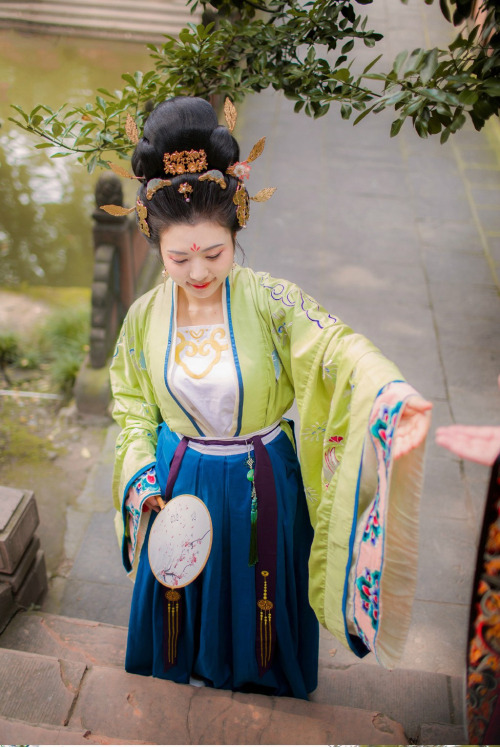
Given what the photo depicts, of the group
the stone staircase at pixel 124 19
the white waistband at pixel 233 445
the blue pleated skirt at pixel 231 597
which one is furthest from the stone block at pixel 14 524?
the stone staircase at pixel 124 19

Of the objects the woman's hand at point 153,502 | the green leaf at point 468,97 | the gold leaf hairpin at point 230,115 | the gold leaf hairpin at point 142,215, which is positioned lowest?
the woman's hand at point 153,502

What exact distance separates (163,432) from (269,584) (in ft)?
1.77

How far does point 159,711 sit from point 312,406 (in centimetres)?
95

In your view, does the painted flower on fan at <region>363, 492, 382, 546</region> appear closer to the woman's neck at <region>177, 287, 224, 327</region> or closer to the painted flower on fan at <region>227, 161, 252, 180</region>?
the woman's neck at <region>177, 287, 224, 327</region>

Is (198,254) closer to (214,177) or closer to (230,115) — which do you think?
(214,177)

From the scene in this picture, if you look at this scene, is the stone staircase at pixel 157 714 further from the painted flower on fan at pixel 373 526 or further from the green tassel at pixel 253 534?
the painted flower on fan at pixel 373 526

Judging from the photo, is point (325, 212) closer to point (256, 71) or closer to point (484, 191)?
point (484, 191)

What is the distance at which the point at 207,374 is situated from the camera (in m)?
1.74

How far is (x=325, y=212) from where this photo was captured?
5133mm

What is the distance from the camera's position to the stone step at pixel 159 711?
1765 mm

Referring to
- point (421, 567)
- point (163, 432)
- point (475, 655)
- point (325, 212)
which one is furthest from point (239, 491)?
point (325, 212)

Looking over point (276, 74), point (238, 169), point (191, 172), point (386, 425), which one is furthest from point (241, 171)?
point (386, 425)

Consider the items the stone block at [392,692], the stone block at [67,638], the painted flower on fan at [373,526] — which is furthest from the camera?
the stone block at [67,638]

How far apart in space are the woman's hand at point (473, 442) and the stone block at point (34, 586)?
1.86m
